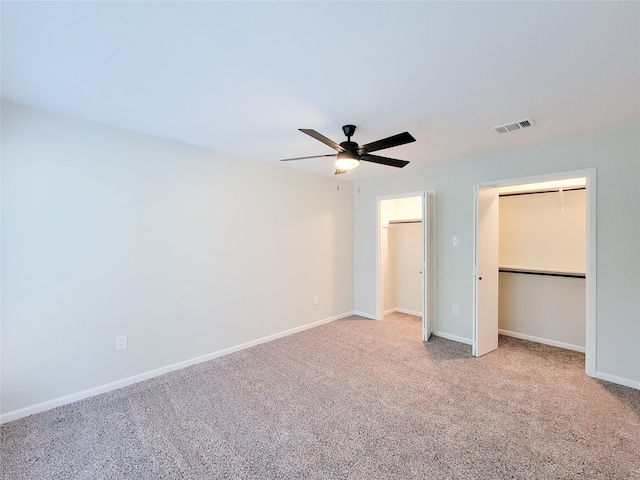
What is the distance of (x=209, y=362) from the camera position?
10.9ft

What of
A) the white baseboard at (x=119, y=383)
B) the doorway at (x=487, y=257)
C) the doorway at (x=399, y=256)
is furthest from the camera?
the doorway at (x=399, y=256)

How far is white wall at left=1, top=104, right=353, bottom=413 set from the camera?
2.31m

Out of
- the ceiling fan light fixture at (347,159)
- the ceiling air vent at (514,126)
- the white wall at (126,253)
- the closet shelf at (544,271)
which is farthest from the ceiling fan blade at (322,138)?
the closet shelf at (544,271)

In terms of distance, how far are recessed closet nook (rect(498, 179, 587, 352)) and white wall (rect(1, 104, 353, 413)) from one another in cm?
309

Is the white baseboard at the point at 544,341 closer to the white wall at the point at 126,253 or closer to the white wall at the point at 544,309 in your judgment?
the white wall at the point at 544,309

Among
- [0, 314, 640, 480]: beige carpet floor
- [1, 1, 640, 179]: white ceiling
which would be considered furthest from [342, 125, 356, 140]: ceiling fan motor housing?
[0, 314, 640, 480]: beige carpet floor

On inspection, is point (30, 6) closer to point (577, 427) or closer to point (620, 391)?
point (577, 427)

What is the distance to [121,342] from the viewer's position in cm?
278

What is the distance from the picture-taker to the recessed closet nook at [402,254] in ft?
16.6

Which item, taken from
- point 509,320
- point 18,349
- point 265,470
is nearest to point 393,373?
point 265,470

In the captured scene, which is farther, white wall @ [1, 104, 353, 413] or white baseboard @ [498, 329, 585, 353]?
white baseboard @ [498, 329, 585, 353]

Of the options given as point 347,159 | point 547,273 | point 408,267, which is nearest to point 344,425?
point 347,159

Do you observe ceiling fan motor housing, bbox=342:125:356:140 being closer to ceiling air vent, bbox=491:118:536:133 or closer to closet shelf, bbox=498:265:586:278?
ceiling air vent, bbox=491:118:536:133

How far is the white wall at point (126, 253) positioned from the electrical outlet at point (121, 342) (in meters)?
0.04
